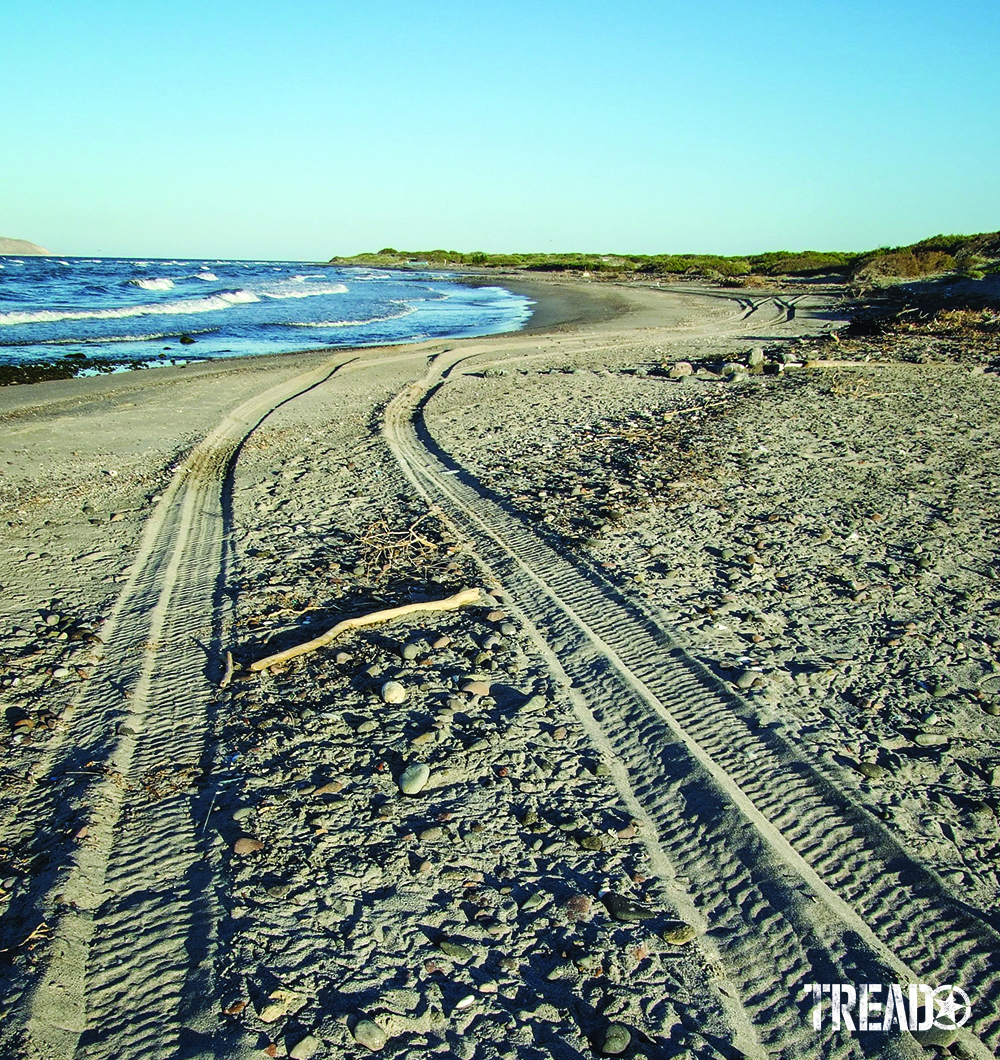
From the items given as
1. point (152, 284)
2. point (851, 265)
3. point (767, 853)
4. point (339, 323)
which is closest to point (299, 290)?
point (152, 284)

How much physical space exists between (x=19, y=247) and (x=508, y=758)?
148329 millimetres

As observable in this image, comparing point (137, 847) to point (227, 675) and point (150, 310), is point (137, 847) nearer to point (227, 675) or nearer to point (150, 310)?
point (227, 675)

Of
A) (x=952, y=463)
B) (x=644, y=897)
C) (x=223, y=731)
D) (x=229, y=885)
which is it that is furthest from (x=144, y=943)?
(x=952, y=463)

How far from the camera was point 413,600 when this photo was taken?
17.2 ft

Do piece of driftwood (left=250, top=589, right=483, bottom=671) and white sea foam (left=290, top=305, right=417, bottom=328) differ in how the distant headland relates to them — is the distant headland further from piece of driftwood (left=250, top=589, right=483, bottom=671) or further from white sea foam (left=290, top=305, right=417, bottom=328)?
piece of driftwood (left=250, top=589, right=483, bottom=671)

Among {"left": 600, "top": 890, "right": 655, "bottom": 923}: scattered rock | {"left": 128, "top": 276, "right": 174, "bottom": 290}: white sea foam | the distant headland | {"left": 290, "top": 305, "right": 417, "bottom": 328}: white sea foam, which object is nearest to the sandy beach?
{"left": 600, "top": 890, "right": 655, "bottom": 923}: scattered rock

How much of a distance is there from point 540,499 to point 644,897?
4807mm

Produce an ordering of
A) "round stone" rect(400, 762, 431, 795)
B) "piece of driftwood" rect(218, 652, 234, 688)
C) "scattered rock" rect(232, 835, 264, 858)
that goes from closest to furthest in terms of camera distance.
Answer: "scattered rock" rect(232, 835, 264, 858), "round stone" rect(400, 762, 431, 795), "piece of driftwood" rect(218, 652, 234, 688)

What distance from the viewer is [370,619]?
4879mm

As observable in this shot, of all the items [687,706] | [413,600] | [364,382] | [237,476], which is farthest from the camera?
[364,382]

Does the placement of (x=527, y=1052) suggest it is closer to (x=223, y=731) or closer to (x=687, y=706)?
(x=687, y=706)

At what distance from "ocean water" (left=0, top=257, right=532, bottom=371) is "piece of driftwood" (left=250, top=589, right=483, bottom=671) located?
53.4ft

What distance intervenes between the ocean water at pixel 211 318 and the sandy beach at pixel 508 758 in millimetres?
14287

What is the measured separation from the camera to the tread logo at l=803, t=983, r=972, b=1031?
2.33 metres
